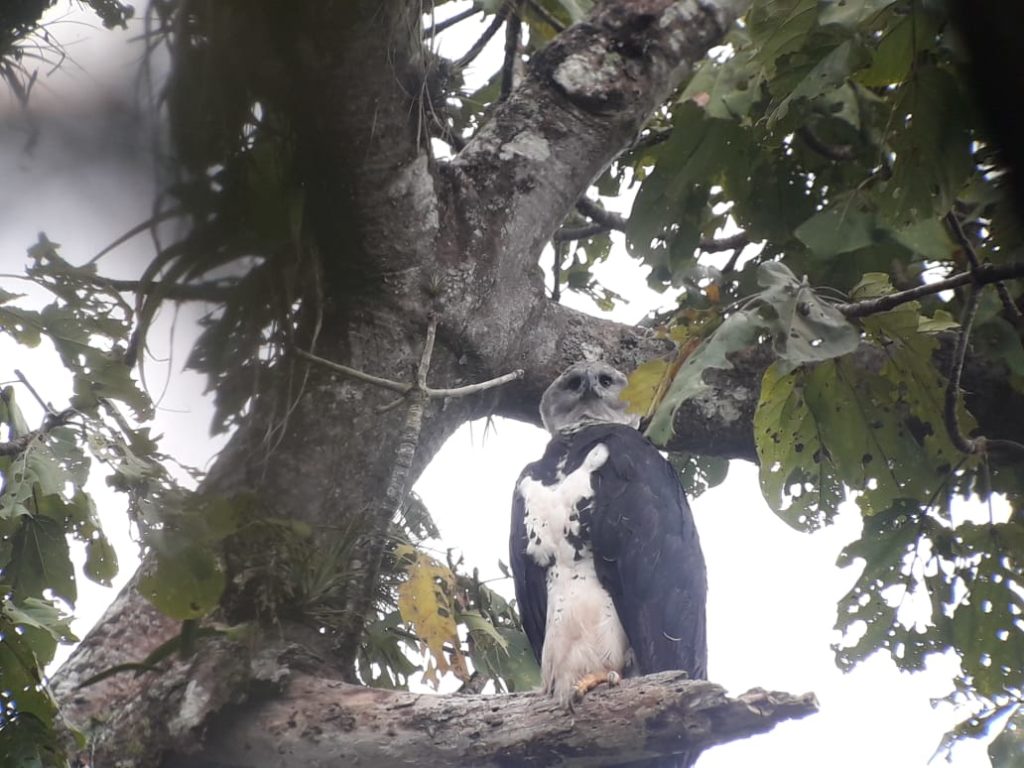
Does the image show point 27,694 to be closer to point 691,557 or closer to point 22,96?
point 22,96

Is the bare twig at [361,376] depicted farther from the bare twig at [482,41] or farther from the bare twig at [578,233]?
the bare twig at [578,233]

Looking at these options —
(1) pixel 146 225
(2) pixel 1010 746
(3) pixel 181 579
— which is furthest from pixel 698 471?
(1) pixel 146 225

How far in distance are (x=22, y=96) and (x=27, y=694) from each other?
1.24 meters

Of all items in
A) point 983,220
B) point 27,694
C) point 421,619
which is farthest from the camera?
point 983,220

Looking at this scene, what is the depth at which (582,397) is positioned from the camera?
4.12m

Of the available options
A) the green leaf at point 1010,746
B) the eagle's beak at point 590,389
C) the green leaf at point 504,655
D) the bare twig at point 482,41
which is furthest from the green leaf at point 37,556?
the green leaf at point 1010,746

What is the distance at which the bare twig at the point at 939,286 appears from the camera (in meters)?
2.37

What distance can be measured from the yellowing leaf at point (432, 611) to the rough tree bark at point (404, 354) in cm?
13

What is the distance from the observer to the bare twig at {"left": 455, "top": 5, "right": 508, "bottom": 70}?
3715 millimetres

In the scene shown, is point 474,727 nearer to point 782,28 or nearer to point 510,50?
point 782,28

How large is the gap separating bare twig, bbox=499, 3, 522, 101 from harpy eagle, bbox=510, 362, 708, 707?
988 mm

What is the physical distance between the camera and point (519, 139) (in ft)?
11.3

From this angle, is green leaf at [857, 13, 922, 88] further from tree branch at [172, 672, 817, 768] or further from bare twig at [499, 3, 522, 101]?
bare twig at [499, 3, 522, 101]

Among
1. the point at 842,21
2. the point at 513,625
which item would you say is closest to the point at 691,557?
the point at 513,625
